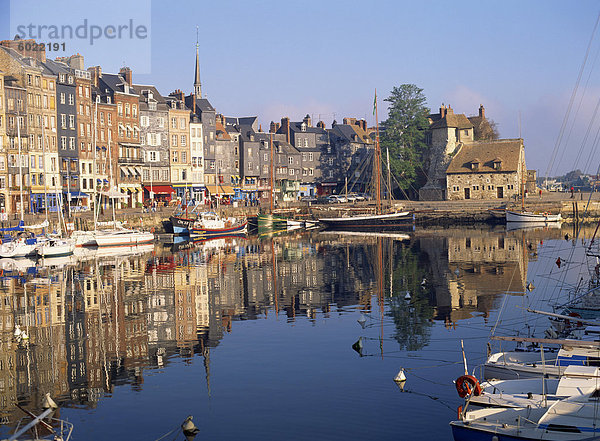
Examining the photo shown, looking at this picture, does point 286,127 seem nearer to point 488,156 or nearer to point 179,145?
point 179,145

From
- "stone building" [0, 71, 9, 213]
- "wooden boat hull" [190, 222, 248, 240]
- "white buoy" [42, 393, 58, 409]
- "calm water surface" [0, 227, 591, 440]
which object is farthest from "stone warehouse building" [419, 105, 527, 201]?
"white buoy" [42, 393, 58, 409]

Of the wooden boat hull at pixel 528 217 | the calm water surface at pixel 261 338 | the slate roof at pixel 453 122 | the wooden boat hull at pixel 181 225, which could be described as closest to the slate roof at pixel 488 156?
the slate roof at pixel 453 122

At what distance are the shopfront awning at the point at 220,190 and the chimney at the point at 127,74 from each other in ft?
61.6

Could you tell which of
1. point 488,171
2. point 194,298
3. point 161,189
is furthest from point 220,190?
point 194,298

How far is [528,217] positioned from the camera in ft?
290

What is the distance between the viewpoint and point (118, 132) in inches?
3649

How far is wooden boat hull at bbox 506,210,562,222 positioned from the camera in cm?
8862

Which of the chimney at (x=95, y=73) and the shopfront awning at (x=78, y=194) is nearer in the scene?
the shopfront awning at (x=78, y=194)

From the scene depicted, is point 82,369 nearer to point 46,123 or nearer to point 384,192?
point 46,123

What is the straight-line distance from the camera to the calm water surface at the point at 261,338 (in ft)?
62.3

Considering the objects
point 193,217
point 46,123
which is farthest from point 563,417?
point 46,123

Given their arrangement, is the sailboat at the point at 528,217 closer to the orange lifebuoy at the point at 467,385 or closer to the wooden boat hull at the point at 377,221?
the wooden boat hull at the point at 377,221

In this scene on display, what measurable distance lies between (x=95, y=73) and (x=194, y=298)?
64.6 meters

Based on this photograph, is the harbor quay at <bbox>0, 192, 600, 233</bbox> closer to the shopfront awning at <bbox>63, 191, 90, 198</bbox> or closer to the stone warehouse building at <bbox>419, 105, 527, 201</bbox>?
the shopfront awning at <bbox>63, 191, 90, 198</bbox>
